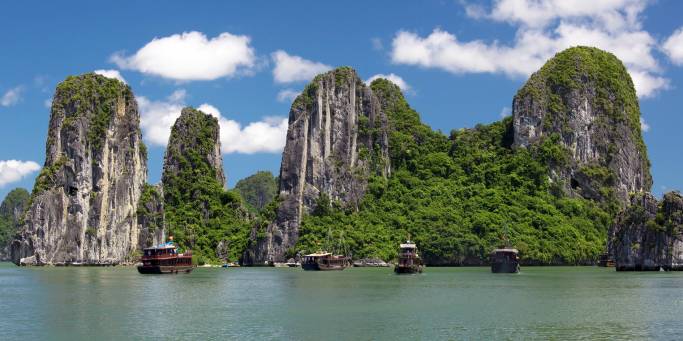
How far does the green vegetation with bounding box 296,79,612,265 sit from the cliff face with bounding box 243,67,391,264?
9.07 feet

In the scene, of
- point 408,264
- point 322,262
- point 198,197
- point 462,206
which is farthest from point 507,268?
point 198,197

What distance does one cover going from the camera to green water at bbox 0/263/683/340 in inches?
1638

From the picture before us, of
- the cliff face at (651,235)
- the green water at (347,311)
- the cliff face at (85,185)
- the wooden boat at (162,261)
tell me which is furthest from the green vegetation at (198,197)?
the green water at (347,311)

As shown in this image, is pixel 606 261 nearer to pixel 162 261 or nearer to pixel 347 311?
pixel 162 261

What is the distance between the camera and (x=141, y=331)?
42156mm

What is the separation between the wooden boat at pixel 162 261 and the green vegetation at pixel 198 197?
46086 mm

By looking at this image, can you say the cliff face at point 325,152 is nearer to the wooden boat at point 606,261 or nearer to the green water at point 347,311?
the wooden boat at point 606,261

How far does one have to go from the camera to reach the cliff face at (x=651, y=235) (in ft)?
324

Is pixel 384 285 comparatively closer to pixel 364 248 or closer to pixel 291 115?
pixel 364 248

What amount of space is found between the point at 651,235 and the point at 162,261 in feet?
198

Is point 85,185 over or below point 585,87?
below

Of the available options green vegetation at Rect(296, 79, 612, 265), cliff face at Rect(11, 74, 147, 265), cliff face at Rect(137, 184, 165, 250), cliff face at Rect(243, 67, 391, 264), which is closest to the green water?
green vegetation at Rect(296, 79, 612, 265)

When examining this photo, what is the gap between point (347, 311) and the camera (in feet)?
168

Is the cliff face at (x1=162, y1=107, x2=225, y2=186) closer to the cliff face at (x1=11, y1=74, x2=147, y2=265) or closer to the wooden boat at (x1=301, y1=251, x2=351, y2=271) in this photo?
the cliff face at (x1=11, y1=74, x2=147, y2=265)
